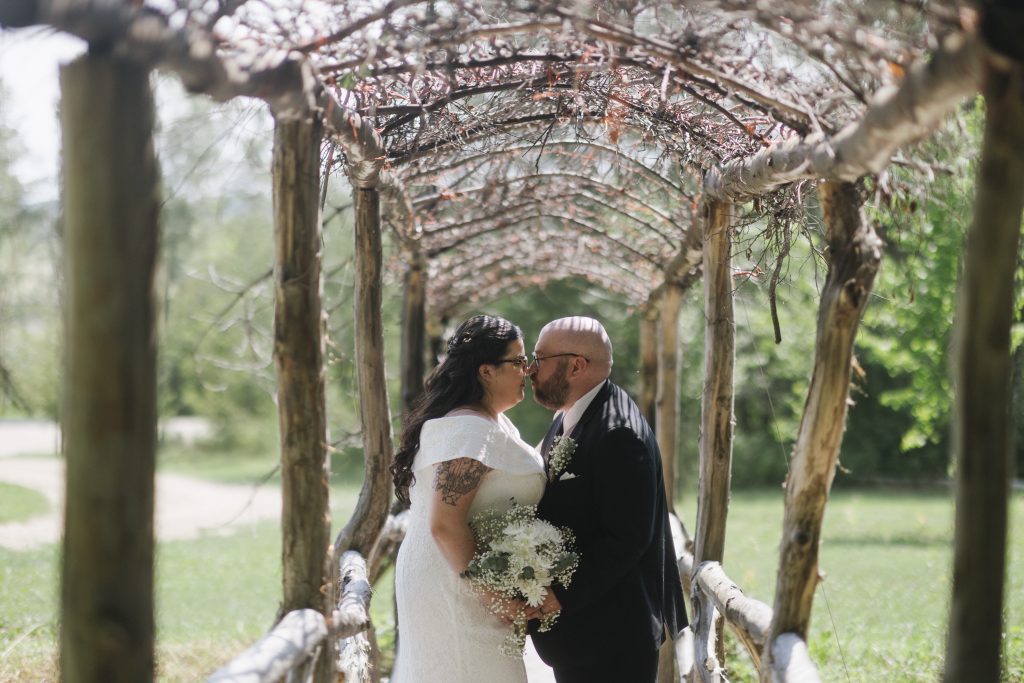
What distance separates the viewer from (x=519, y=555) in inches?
138

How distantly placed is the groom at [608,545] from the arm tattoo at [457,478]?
36cm

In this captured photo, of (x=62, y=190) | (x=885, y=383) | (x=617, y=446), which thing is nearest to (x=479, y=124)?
(x=617, y=446)

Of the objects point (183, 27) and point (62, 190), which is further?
point (183, 27)

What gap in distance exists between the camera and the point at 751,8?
2.48m

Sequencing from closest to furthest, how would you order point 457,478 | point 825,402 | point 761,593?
point 825,402 < point 457,478 < point 761,593

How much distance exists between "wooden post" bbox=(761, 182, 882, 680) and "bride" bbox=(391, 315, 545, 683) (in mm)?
1010

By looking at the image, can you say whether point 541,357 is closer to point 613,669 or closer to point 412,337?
point 613,669

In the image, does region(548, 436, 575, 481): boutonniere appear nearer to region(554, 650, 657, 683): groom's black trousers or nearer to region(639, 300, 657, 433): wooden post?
region(554, 650, 657, 683): groom's black trousers

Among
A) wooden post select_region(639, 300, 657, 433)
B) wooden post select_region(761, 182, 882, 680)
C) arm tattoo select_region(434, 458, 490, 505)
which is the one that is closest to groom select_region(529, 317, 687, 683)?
arm tattoo select_region(434, 458, 490, 505)

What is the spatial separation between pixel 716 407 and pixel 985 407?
295cm

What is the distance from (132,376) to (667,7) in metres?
2.05

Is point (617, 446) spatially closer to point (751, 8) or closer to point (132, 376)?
point (751, 8)

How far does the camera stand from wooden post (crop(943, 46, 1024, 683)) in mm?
2121

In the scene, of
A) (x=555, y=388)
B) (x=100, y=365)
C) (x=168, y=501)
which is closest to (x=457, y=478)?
(x=555, y=388)
